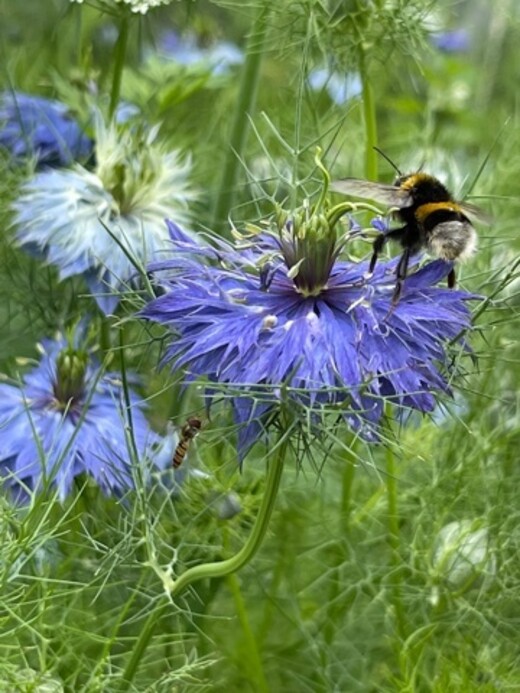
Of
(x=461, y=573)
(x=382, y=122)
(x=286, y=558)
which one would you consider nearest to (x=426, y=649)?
(x=461, y=573)

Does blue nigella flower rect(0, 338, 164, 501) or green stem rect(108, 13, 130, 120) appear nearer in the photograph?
blue nigella flower rect(0, 338, 164, 501)

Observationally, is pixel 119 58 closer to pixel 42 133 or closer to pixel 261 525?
pixel 42 133

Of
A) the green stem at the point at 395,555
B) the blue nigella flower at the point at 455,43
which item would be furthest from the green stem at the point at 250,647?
the blue nigella flower at the point at 455,43

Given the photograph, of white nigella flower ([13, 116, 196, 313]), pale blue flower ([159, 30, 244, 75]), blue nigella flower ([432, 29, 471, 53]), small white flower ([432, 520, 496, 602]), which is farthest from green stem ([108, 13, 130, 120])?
blue nigella flower ([432, 29, 471, 53])

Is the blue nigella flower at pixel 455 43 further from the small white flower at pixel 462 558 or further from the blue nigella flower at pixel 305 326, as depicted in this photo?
the blue nigella flower at pixel 305 326

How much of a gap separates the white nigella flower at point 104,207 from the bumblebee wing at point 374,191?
1.21 ft

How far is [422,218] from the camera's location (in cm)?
114

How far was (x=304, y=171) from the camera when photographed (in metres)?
1.67

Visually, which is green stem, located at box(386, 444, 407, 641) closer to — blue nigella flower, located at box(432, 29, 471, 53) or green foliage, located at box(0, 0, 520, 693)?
green foliage, located at box(0, 0, 520, 693)

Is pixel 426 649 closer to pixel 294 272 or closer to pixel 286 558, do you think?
pixel 286 558

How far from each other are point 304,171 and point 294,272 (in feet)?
1.98

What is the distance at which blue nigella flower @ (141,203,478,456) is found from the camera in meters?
1.01

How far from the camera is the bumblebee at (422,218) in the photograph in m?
1.10

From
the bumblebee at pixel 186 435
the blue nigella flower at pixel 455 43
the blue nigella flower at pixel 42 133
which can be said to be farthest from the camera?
the blue nigella flower at pixel 455 43
